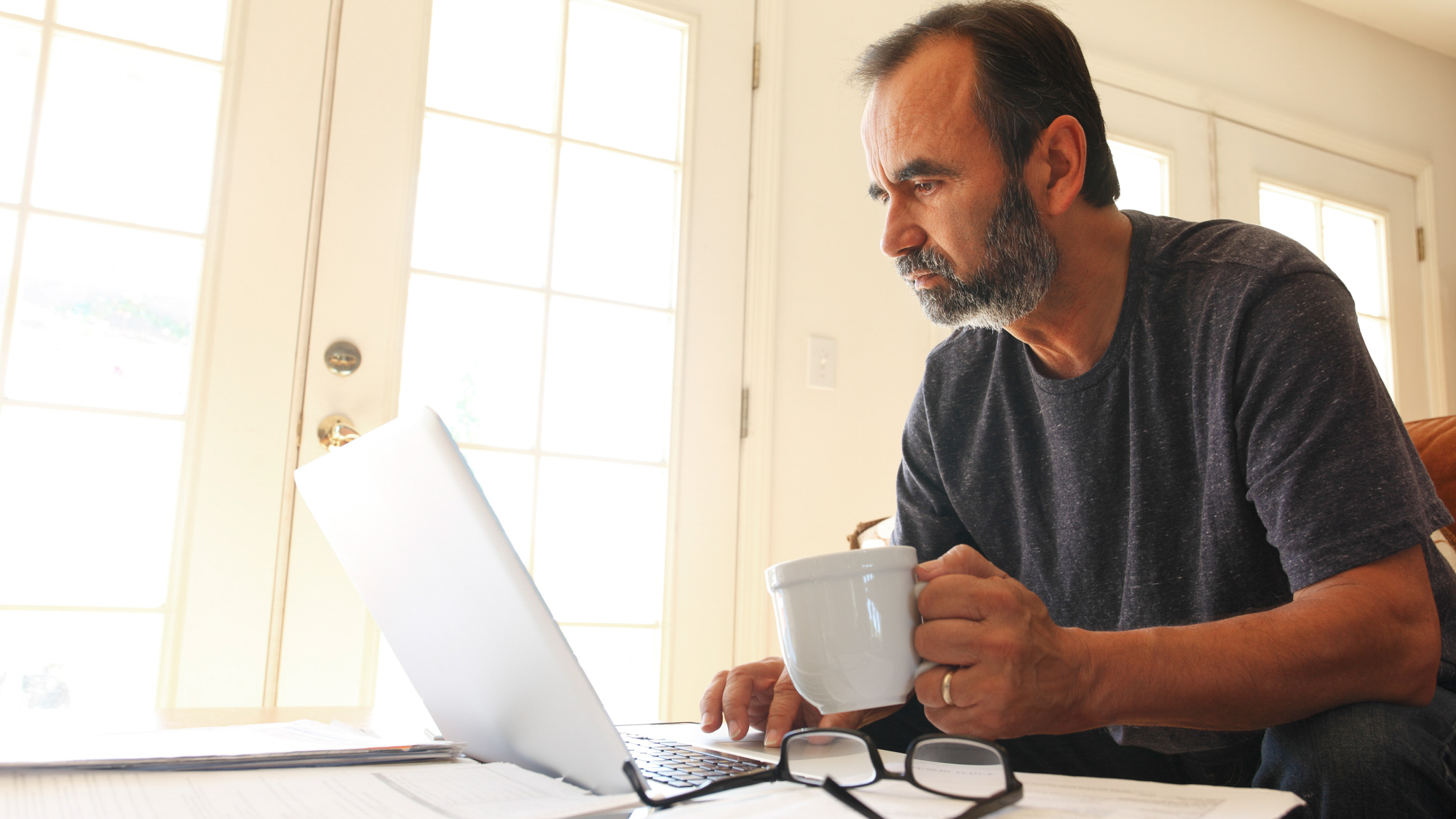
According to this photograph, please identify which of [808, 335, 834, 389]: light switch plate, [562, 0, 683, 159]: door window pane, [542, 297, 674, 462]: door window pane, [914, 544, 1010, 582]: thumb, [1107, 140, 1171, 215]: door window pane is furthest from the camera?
[1107, 140, 1171, 215]: door window pane

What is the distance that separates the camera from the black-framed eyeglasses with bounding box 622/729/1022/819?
44cm

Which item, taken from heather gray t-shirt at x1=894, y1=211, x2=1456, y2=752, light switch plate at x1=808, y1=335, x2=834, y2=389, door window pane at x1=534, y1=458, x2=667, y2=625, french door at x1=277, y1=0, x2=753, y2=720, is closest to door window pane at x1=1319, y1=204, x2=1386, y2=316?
light switch plate at x1=808, y1=335, x2=834, y2=389

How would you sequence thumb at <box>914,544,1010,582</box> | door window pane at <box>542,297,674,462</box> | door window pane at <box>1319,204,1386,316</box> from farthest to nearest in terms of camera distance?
1. door window pane at <box>1319,204,1386,316</box>
2. door window pane at <box>542,297,674,462</box>
3. thumb at <box>914,544,1010,582</box>

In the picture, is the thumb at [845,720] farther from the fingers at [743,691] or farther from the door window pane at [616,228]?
the door window pane at [616,228]

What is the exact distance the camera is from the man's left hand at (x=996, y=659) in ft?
1.91

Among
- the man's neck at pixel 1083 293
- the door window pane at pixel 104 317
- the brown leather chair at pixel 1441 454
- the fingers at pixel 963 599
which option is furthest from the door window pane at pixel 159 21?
the brown leather chair at pixel 1441 454

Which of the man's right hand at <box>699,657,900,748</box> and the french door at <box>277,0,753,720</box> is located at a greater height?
the french door at <box>277,0,753,720</box>

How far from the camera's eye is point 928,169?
3.32 feet

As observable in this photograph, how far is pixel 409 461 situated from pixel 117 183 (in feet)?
5.15

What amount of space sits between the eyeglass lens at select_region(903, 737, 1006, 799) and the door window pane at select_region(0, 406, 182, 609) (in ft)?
5.08

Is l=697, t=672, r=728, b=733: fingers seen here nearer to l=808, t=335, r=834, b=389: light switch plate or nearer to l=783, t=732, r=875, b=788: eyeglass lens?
l=783, t=732, r=875, b=788: eyeglass lens

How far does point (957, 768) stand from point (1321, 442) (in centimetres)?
39

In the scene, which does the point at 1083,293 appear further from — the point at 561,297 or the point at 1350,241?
the point at 1350,241

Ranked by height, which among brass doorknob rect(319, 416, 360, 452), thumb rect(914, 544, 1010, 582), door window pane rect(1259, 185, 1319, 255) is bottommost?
thumb rect(914, 544, 1010, 582)
